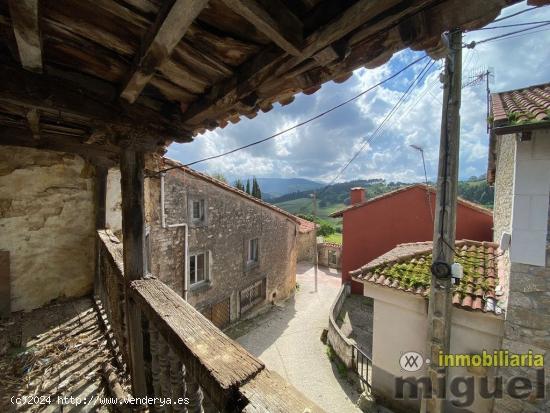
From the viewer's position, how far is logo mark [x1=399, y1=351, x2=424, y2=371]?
19.5 feet

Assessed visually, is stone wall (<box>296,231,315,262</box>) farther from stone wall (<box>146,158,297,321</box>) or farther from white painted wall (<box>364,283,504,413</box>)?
white painted wall (<box>364,283,504,413</box>)

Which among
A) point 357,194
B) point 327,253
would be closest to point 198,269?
point 357,194

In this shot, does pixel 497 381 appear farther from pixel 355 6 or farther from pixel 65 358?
pixel 65 358

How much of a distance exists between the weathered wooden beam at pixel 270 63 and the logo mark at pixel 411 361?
22.5 feet

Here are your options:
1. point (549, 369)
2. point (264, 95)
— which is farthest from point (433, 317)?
point (264, 95)

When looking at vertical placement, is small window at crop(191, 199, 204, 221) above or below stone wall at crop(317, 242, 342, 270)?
above

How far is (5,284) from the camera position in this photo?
12.9 feet

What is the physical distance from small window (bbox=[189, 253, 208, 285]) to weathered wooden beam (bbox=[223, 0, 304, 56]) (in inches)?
377

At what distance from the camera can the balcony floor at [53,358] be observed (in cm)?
243

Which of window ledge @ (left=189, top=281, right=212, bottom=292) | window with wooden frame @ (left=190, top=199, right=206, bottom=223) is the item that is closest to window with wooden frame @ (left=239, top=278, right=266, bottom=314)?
window ledge @ (left=189, top=281, right=212, bottom=292)

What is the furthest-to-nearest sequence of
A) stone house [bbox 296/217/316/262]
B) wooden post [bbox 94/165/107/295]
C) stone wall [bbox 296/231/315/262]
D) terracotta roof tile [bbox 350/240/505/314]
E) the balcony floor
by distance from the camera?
stone wall [bbox 296/231/315/262]
stone house [bbox 296/217/316/262]
terracotta roof tile [bbox 350/240/505/314]
wooden post [bbox 94/165/107/295]
the balcony floor

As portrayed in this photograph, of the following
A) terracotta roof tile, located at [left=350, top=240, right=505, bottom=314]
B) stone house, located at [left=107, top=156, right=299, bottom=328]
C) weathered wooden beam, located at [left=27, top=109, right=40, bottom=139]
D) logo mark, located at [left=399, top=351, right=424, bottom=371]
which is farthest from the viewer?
stone house, located at [left=107, top=156, right=299, bottom=328]

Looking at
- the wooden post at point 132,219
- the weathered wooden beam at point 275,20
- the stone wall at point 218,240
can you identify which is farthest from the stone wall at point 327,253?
the weathered wooden beam at point 275,20

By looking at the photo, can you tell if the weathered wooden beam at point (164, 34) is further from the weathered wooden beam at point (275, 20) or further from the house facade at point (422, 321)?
the house facade at point (422, 321)
